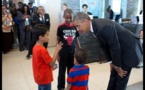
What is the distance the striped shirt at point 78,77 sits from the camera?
1708 mm

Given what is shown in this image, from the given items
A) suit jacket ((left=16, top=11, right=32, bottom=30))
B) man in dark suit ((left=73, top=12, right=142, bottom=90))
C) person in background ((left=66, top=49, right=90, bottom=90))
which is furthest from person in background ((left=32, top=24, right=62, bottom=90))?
suit jacket ((left=16, top=11, right=32, bottom=30))

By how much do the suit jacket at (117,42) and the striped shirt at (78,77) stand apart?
11.9 inches

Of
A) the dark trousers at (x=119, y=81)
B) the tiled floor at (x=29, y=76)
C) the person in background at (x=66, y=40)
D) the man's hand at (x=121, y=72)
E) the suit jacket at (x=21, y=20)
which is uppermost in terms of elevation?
the suit jacket at (x=21, y=20)

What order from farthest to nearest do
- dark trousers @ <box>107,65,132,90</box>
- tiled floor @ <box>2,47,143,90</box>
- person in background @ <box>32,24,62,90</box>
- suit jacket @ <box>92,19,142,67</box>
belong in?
tiled floor @ <box>2,47,143,90</box>, dark trousers @ <box>107,65,132,90</box>, person in background @ <box>32,24,62,90</box>, suit jacket @ <box>92,19,142,67</box>

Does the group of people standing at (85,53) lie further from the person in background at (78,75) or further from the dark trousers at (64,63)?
the dark trousers at (64,63)

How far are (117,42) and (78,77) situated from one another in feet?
1.56

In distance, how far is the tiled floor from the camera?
2934 mm

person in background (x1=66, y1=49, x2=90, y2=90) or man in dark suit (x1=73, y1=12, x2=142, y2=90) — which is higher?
man in dark suit (x1=73, y1=12, x2=142, y2=90)

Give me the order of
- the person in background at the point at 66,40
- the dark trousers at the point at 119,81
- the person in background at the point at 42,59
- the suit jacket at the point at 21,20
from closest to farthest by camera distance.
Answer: the person in background at the point at 42,59
the dark trousers at the point at 119,81
the person in background at the point at 66,40
the suit jacket at the point at 21,20

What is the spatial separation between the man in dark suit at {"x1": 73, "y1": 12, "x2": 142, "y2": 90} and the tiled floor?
1.02 m

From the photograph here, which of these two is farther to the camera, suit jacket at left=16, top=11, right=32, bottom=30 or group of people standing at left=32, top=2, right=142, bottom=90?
suit jacket at left=16, top=11, right=32, bottom=30

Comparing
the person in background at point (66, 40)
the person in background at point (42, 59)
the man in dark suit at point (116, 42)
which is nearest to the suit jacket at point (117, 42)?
the man in dark suit at point (116, 42)

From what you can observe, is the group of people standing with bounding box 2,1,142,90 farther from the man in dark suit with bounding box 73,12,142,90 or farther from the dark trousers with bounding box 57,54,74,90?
the dark trousers with bounding box 57,54,74,90

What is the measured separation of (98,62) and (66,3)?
7.14ft
